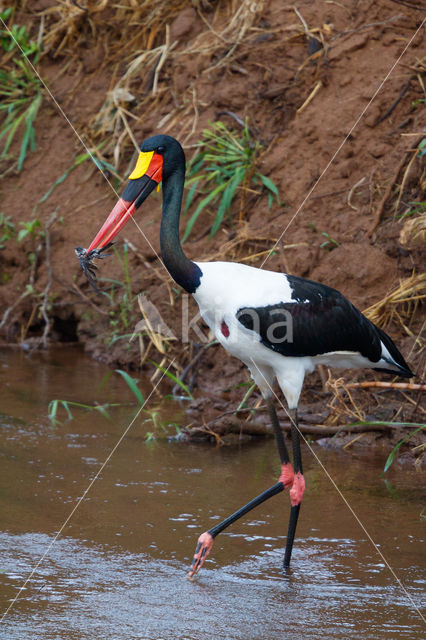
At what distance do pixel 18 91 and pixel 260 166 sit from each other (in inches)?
113

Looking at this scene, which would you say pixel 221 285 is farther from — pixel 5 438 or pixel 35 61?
pixel 35 61

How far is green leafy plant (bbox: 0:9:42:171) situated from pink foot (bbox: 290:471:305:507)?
489 centimetres

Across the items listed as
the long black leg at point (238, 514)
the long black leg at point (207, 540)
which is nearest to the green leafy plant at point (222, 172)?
the long black leg at point (238, 514)

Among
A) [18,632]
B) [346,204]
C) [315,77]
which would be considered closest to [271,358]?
[18,632]

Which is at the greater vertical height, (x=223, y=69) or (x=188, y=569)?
(x=223, y=69)

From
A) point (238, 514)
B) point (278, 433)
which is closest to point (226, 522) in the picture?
point (238, 514)

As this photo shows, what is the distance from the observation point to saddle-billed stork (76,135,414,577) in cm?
364

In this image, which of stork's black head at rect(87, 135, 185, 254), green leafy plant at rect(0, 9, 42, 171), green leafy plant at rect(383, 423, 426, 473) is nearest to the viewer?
stork's black head at rect(87, 135, 185, 254)

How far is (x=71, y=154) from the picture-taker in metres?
7.79

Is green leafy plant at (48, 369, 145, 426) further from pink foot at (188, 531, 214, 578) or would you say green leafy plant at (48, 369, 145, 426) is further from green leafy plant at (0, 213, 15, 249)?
green leafy plant at (0, 213, 15, 249)

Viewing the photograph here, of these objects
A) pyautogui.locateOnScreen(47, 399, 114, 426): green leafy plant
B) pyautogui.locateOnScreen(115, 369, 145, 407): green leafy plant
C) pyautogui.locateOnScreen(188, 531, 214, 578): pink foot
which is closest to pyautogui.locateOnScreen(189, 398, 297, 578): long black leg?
pyautogui.locateOnScreen(188, 531, 214, 578): pink foot

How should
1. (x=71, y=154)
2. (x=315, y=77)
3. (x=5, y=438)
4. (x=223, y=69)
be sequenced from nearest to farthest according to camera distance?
(x=5, y=438), (x=315, y=77), (x=223, y=69), (x=71, y=154)

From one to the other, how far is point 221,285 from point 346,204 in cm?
264

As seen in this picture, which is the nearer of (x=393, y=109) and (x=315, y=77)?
(x=393, y=109)
